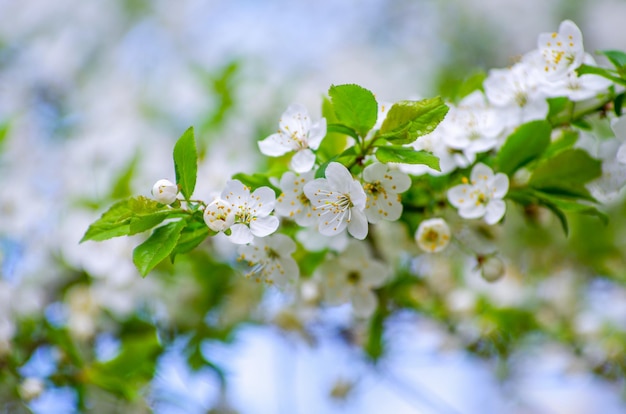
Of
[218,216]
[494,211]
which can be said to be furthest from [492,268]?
[218,216]

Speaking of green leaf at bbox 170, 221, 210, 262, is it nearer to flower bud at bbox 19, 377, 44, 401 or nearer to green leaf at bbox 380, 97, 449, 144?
green leaf at bbox 380, 97, 449, 144

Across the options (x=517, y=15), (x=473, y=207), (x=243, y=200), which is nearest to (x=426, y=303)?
(x=473, y=207)

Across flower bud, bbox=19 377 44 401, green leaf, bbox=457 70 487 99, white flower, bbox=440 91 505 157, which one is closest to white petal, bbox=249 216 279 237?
white flower, bbox=440 91 505 157

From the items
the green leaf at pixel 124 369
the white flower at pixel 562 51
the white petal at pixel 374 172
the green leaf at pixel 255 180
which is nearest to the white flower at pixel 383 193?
the white petal at pixel 374 172

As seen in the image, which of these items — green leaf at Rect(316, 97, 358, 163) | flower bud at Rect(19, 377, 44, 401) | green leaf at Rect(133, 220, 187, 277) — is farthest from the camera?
flower bud at Rect(19, 377, 44, 401)

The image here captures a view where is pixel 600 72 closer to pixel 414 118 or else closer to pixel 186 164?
pixel 414 118

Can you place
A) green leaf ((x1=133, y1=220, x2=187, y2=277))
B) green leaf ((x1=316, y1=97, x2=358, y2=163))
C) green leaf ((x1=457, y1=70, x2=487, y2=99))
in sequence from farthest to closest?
green leaf ((x1=457, y1=70, x2=487, y2=99))
green leaf ((x1=316, y1=97, x2=358, y2=163))
green leaf ((x1=133, y1=220, x2=187, y2=277))
